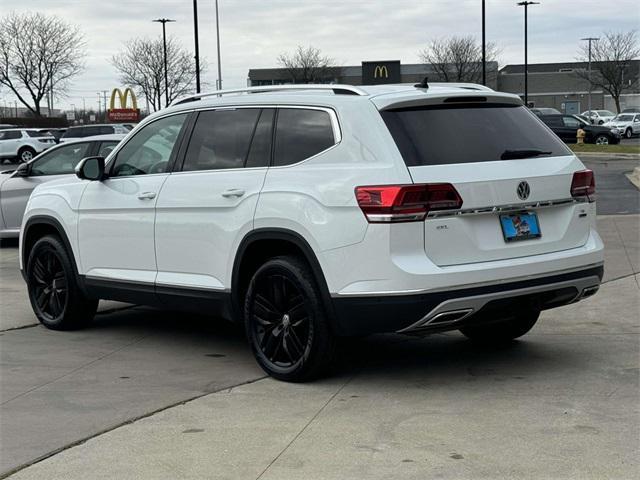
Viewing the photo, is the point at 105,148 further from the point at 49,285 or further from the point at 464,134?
the point at 464,134

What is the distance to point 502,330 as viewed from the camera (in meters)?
6.78

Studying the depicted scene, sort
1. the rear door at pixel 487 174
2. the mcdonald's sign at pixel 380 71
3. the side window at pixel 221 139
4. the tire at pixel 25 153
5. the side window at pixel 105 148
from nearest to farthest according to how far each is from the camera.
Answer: the rear door at pixel 487 174 < the side window at pixel 221 139 < the side window at pixel 105 148 < the mcdonald's sign at pixel 380 71 < the tire at pixel 25 153

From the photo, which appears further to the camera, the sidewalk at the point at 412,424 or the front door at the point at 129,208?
the front door at the point at 129,208

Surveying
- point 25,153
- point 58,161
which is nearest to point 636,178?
point 58,161

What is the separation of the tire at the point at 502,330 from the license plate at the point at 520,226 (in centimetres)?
116

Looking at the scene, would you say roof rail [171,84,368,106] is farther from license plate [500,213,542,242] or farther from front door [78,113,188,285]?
license plate [500,213,542,242]

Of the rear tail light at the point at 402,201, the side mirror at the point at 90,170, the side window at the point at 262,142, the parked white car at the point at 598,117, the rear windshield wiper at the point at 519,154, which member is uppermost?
the parked white car at the point at 598,117

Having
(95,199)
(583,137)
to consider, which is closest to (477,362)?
(95,199)

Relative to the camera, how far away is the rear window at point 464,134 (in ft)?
18.0

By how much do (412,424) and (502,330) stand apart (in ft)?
6.66

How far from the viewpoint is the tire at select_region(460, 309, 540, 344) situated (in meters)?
6.72

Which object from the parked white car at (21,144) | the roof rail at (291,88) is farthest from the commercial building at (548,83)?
the roof rail at (291,88)

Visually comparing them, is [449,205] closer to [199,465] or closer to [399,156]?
[399,156]

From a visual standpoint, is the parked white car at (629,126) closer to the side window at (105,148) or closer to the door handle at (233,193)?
the side window at (105,148)
